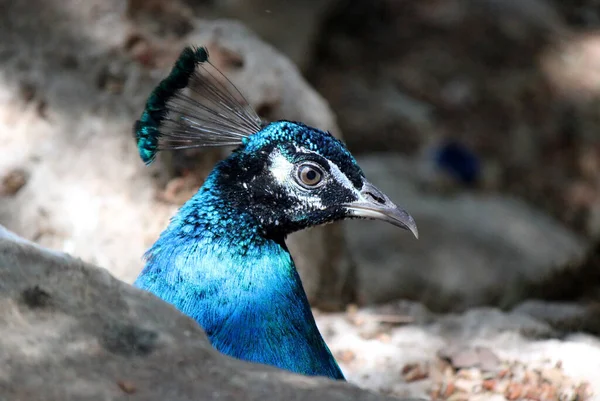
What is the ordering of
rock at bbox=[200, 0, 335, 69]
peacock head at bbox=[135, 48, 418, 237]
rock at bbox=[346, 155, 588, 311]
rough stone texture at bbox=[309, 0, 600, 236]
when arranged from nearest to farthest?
peacock head at bbox=[135, 48, 418, 237] < rock at bbox=[346, 155, 588, 311] < rock at bbox=[200, 0, 335, 69] < rough stone texture at bbox=[309, 0, 600, 236]

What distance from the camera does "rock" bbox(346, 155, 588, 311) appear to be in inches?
175

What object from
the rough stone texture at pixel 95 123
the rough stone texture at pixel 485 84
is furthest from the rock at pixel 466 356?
the rough stone texture at pixel 485 84

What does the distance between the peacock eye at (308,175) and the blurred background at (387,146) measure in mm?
803

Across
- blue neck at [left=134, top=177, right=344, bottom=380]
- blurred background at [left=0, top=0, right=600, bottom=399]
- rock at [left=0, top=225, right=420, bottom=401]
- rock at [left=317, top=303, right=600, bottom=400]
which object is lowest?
rock at [left=0, top=225, right=420, bottom=401]

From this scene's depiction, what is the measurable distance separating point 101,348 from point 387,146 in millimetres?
5416

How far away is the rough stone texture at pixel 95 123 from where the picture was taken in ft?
9.49

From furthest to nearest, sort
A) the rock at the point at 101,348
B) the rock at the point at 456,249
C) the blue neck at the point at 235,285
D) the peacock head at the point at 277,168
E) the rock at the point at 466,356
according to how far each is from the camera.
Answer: the rock at the point at 456,249 < the rock at the point at 466,356 < the peacock head at the point at 277,168 < the blue neck at the point at 235,285 < the rock at the point at 101,348

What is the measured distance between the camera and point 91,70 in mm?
3062

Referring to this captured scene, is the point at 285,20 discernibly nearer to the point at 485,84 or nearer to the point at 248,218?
the point at 485,84

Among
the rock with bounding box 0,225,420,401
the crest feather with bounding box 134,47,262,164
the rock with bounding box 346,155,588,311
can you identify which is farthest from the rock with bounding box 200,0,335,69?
the rock with bounding box 0,225,420,401

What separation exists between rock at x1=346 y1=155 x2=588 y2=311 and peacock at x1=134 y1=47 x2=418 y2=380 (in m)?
2.01

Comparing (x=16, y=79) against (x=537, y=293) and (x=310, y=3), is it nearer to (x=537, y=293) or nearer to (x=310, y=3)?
(x=537, y=293)

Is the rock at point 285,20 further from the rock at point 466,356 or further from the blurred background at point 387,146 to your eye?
the rock at point 466,356

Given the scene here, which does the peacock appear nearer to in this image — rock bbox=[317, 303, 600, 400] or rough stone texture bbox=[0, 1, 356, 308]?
rock bbox=[317, 303, 600, 400]
